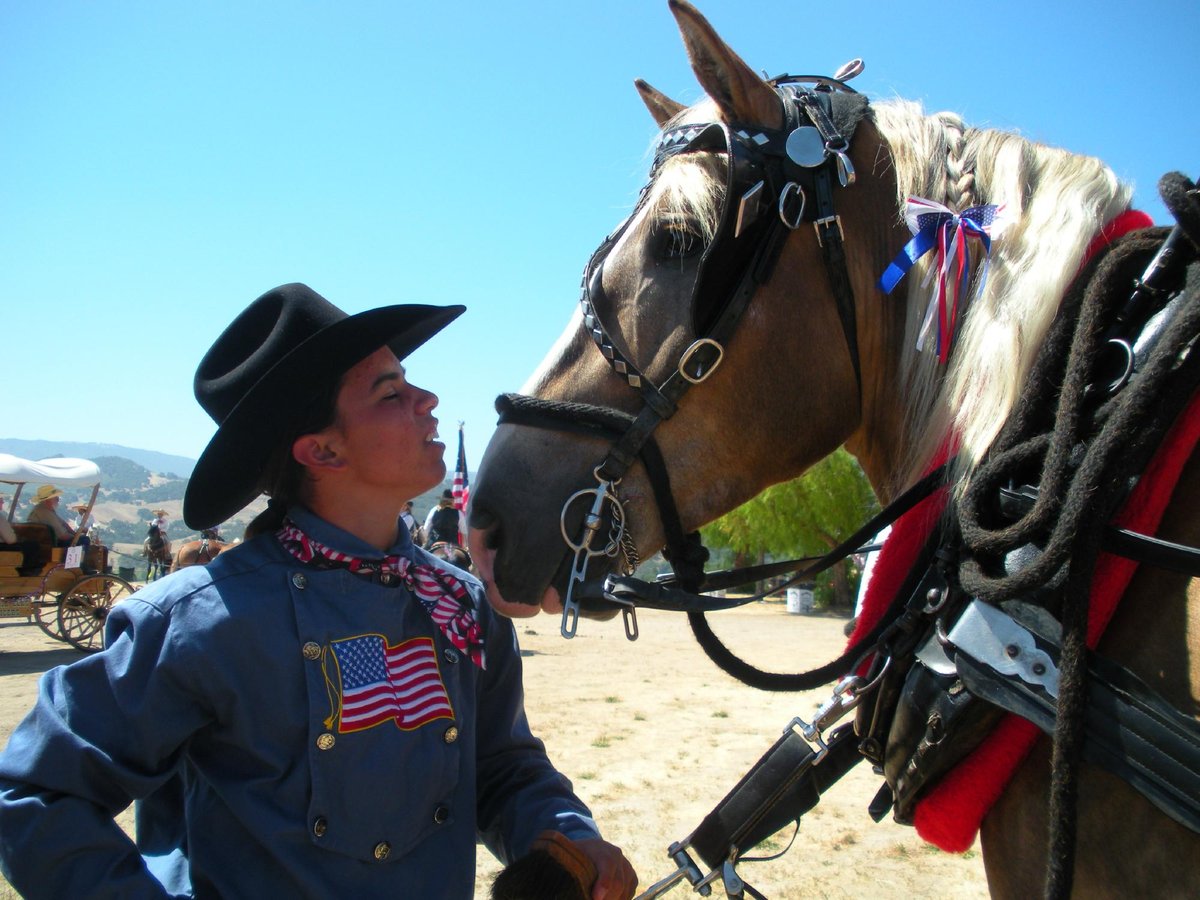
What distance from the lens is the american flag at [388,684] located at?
1496 mm

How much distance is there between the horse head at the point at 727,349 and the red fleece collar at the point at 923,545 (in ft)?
0.65

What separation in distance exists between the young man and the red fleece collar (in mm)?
644

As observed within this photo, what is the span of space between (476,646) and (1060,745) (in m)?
1.09

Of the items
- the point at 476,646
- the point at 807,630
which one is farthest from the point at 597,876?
the point at 807,630

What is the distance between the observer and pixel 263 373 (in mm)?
1635

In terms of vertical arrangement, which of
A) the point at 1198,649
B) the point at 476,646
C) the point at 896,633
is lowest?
the point at 476,646

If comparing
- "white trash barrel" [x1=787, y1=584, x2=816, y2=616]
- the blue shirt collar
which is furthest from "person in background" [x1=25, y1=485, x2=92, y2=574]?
"white trash barrel" [x1=787, y1=584, x2=816, y2=616]

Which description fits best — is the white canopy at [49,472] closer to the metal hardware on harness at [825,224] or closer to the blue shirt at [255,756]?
the blue shirt at [255,756]

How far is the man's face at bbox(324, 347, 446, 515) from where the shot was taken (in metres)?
1.69

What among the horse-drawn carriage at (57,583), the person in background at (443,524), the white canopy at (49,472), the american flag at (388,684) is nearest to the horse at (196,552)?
the horse-drawn carriage at (57,583)

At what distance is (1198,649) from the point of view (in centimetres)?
108

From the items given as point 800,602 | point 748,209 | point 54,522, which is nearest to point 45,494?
point 54,522

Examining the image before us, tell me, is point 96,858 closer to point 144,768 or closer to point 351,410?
point 144,768

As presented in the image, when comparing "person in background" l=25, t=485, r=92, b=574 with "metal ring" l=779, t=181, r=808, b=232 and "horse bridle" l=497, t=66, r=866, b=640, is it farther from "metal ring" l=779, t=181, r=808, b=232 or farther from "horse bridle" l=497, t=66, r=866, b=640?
"metal ring" l=779, t=181, r=808, b=232
